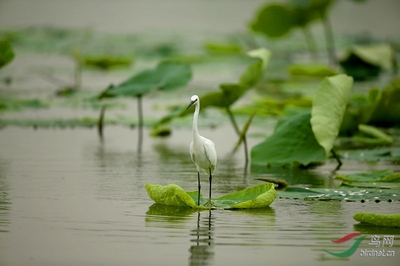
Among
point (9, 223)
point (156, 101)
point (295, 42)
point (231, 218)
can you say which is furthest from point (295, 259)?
point (295, 42)

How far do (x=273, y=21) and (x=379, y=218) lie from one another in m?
9.54

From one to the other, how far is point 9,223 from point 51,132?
4040 millimetres

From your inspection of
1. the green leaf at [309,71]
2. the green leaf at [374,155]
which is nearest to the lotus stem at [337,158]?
the green leaf at [374,155]

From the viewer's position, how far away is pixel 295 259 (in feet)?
12.3

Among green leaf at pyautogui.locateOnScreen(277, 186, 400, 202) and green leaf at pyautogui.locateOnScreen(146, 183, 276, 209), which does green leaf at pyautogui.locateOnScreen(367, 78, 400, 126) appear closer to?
green leaf at pyautogui.locateOnScreen(277, 186, 400, 202)

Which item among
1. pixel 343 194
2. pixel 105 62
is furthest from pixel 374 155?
pixel 105 62

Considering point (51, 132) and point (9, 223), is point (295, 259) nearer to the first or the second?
point (9, 223)

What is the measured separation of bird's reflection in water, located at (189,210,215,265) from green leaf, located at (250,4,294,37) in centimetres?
933

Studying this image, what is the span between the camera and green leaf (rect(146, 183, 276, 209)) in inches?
181

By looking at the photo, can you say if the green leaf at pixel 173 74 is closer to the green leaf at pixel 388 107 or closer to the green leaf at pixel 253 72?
the green leaf at pixel 253 72

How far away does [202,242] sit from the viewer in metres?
3.99

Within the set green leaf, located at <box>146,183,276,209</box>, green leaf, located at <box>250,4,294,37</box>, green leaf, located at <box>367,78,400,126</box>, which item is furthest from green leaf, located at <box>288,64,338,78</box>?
green leaf, located at <box>146,183,276,209</box>

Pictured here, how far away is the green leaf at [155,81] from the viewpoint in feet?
23.6

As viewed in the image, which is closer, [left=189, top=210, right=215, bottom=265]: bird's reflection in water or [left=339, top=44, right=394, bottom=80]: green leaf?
[left=189, top=210, right=215, bottom=265]: bird's reflection in water
